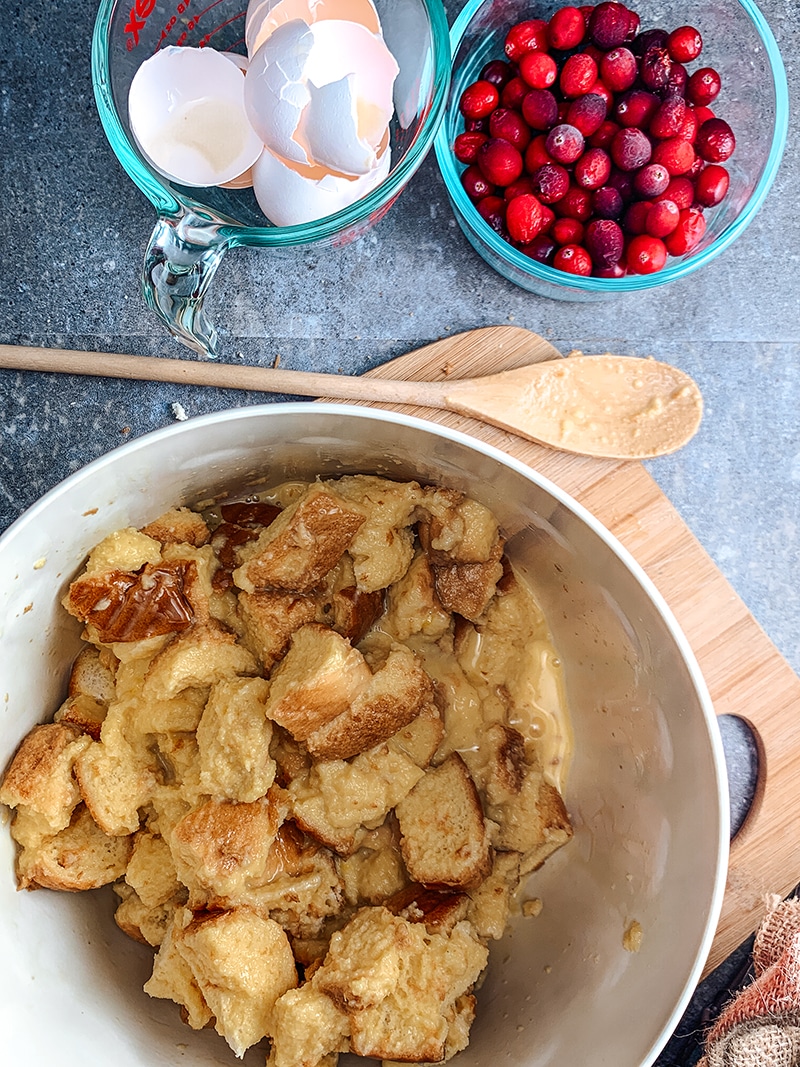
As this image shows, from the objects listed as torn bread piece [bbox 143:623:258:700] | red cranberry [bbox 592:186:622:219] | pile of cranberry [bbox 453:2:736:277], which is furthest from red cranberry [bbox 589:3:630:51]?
torn bread piece [bbox 143:623:258:700]

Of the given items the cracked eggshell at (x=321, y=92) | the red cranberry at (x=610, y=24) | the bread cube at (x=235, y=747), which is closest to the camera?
the cracked eggshell at (x=321, y=92)

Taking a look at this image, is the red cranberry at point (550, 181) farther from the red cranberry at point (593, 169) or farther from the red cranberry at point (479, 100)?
the red cranberry at point (479, 100)

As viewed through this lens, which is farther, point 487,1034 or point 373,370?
point 373,370

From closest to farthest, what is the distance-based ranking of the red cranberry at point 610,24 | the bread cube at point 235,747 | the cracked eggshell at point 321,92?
the cracked eggshell at point 321,92 → the bread cube at point 235,747 → the red cranberry at point 610,24

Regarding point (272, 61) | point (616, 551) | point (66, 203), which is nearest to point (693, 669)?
point (616, 551)

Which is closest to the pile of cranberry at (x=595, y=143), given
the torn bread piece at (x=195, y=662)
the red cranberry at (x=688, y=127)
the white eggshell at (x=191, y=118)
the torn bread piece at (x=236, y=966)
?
the red cranberry at (x=688, y=127)

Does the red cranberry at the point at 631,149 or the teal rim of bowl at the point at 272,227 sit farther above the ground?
the red cranberry at the point at 631,149

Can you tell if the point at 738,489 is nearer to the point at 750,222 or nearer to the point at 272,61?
the point at 750,222
